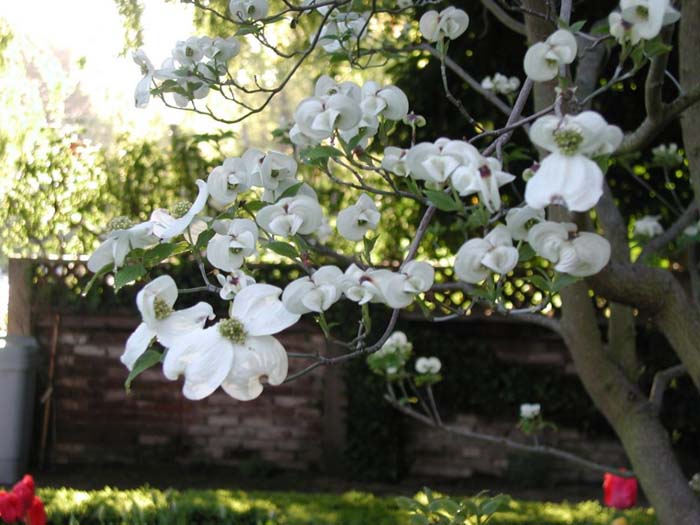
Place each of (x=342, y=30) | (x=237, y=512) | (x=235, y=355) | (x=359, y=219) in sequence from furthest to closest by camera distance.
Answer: (x=237, y=512), (x=342, y=30), (x=359, y=219), (x=235, y=355)

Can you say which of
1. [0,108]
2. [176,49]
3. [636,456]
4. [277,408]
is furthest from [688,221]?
[0,108]

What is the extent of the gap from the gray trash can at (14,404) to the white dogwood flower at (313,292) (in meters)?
4.45

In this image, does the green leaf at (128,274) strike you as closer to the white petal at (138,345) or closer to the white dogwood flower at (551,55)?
the white petal at (138,345)

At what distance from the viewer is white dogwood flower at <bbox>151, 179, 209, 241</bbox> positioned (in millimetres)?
1040

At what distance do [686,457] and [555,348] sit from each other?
85 centimetres

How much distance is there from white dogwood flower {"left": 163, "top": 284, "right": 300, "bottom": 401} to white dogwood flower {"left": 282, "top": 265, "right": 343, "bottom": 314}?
0.8 inches

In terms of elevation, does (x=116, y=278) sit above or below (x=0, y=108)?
below

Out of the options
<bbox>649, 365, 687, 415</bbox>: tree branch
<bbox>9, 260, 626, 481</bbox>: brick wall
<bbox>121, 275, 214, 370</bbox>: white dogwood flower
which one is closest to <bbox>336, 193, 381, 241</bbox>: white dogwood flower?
<bbox>121, 275, 214, 370</bbox>: white dogwood flower

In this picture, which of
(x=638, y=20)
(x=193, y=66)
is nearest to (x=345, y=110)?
(x=638, y=20)

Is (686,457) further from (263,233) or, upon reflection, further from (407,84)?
(263,233)

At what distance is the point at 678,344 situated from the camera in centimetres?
207

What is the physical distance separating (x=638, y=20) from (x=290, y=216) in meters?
0.44

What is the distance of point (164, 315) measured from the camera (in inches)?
39.6

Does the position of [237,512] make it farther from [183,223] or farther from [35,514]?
[183,223]
